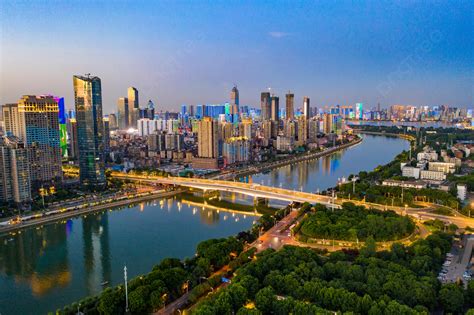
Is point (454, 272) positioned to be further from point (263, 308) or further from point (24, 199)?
point (24, 199)

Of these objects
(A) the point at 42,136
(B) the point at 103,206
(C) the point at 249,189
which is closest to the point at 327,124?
(C) the point at 249,189

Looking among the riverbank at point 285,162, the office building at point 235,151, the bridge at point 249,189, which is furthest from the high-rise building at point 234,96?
the bridge at point 249,189

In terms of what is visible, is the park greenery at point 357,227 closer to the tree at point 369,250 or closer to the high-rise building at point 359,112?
the tree at point 369,250

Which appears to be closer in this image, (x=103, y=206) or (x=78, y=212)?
(x=78, y=212)

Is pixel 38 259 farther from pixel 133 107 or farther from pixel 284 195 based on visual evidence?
pixel 133 107

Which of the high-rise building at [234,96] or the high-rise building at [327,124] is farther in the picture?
the high-rise building at [234,96]

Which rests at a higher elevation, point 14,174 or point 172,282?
point 14,174
